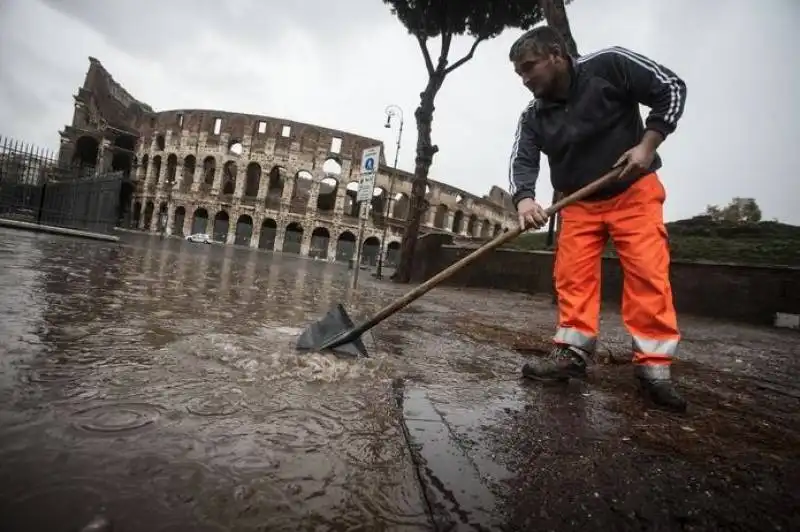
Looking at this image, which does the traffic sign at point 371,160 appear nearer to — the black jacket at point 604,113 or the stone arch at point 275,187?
the black jacket at point 604,113

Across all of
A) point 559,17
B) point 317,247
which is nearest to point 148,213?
point 317,247

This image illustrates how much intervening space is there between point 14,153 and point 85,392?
38.1 ft

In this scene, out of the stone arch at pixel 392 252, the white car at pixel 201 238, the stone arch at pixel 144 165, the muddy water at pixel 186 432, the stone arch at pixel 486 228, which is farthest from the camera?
the stone arch at pixel 486 228

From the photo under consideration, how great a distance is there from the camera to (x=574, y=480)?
0.86 metres

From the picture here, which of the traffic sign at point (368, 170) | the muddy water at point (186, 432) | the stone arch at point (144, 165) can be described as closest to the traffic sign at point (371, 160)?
the traffic sign at point (368, 170)

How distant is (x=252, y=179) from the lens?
30594 millimetres

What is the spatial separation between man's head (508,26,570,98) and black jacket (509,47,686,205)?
9 centimetres

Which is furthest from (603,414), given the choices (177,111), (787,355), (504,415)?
(177,111)

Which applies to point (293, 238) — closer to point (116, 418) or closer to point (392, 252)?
point (392, 252)

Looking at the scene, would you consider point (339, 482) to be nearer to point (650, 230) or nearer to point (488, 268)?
point (650, 230)

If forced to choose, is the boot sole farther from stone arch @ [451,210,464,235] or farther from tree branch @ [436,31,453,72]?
stone arch @ [451,210,464,235]

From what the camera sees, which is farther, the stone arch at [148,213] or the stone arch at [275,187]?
the stone arch at [148,213]

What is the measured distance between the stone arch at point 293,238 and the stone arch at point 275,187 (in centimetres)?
181

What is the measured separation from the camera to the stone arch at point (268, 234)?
29625 mm
